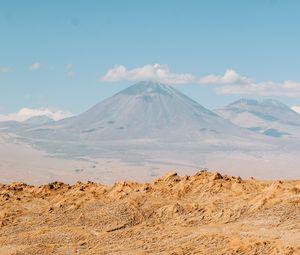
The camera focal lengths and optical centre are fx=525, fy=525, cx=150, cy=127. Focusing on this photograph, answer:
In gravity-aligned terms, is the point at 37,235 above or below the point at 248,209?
below

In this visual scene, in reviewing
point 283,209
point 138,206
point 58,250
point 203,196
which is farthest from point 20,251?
point 283,209

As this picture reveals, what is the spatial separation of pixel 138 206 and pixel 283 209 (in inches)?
438

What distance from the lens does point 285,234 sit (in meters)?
32.0

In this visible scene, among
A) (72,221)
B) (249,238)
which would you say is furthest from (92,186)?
(249,238)

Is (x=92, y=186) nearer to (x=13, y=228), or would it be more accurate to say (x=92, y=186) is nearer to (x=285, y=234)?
(x=13, y=228)

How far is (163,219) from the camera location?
3850 cm

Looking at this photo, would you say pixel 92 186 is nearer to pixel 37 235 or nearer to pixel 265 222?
pixel 37 235

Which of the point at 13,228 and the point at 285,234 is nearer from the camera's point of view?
the point at 285,234

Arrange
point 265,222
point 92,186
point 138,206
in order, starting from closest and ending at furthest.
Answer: point 265,222
point 138,206
point 92,186

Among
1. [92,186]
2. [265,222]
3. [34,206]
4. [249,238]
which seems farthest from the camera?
[92,186]

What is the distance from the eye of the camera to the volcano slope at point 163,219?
32.9 meters

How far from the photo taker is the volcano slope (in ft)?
108

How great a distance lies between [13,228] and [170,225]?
500 inches

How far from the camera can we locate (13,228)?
4097cm
